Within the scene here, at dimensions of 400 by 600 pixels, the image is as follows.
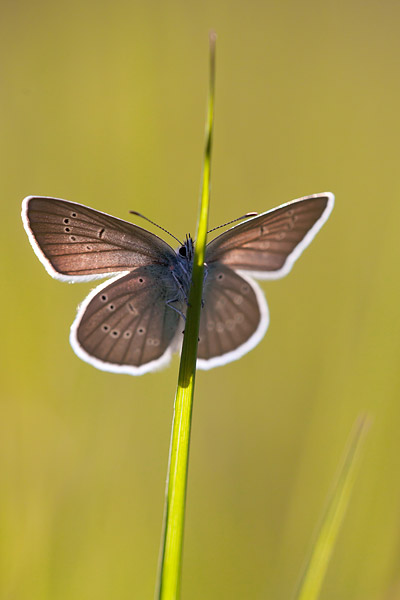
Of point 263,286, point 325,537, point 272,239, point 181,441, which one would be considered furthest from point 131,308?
point 263,286

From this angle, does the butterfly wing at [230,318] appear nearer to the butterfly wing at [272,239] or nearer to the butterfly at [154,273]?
the butterfly at [154,273]

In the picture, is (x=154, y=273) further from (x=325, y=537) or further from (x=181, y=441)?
(x=325, y=537)

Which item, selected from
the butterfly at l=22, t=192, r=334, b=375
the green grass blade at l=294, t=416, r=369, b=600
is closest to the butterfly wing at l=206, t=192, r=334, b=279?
the butterfly at l=22, t=192, r=334, b=375

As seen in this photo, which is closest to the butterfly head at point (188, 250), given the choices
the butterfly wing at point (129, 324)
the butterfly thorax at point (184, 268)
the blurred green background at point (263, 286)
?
the butterfly thorax at point (184, 268)

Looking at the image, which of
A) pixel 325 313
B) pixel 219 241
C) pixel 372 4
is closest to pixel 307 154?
pixel 325 313

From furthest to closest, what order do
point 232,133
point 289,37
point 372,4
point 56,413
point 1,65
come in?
1. point 372,4
2. point 289,37
3. point 232,133
4. point 1,65
5. point 56,413

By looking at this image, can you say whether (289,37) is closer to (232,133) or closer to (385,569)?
(232,133)
